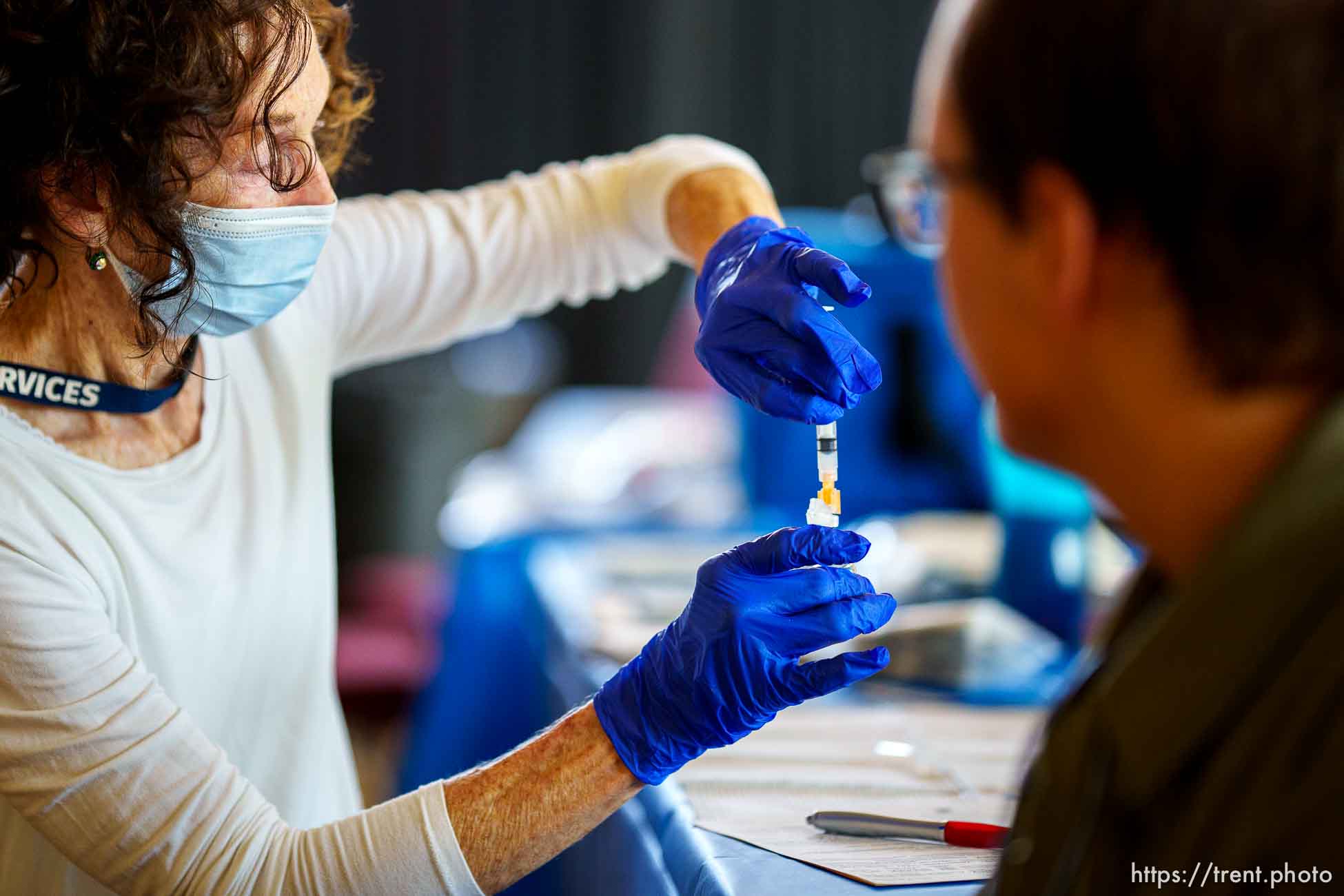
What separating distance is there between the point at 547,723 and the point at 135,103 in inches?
41.1

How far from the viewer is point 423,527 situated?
379cm

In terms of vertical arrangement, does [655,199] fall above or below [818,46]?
below

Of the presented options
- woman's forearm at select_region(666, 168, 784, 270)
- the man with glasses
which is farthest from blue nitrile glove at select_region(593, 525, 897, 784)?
woman's forearm at select_region(666, 168, 784, 270)

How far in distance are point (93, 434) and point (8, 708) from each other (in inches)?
10.6

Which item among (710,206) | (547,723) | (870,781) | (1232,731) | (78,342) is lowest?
(547,723)

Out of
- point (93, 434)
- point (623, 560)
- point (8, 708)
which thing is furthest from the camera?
point (623, 560)

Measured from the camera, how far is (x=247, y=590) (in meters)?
1.12

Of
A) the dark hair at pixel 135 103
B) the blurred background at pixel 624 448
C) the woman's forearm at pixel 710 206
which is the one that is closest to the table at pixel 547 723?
the blurred background at pixel 624 448

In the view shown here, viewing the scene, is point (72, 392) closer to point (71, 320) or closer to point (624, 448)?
point (71, 320)

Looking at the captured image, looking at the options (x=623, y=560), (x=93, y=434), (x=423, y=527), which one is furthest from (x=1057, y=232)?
(x=423, y=527)

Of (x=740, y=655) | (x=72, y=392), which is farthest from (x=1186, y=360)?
(x=72, y=392)

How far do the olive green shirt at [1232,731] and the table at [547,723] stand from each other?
240 mm

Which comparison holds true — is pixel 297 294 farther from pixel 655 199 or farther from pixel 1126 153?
pixel 1126 153

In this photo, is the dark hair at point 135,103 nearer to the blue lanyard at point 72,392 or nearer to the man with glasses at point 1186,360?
the blue lanyard at point 72,392
